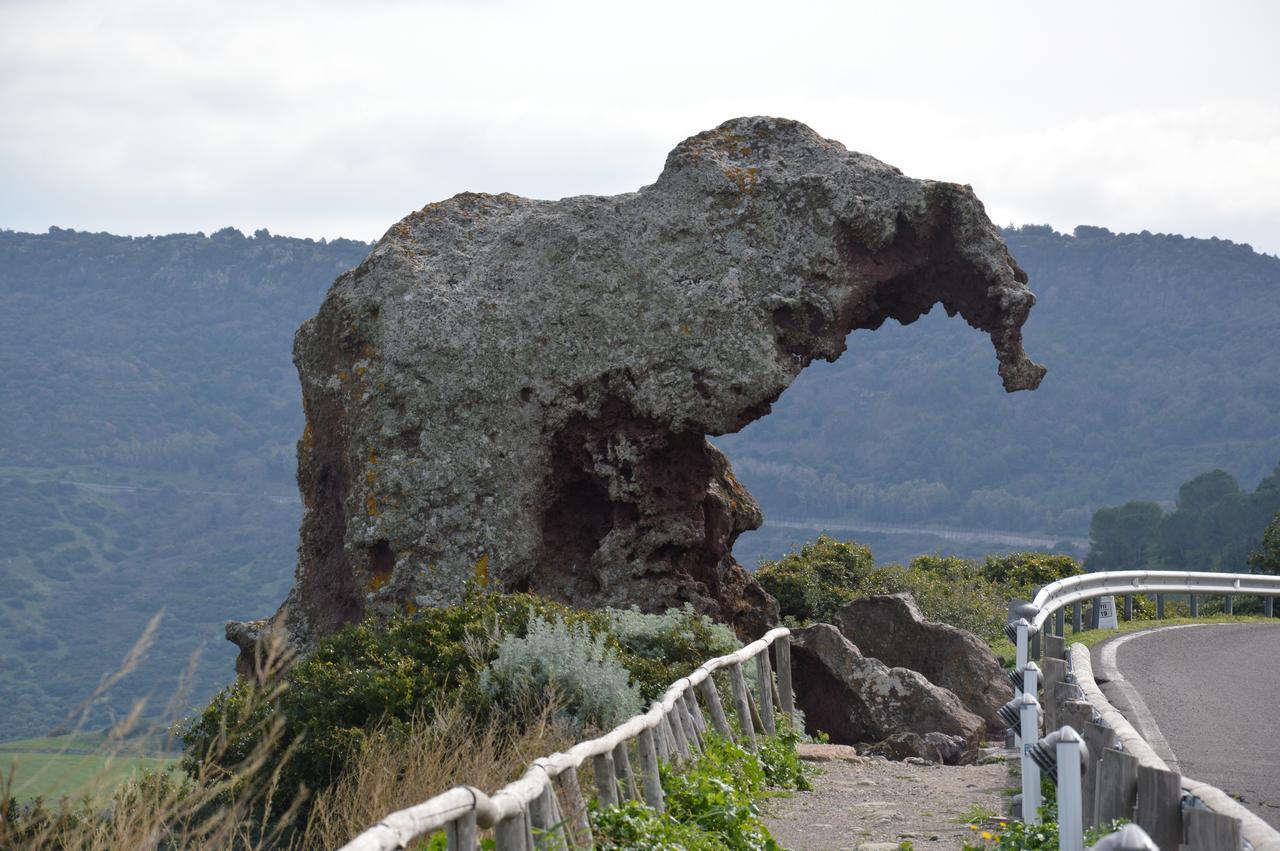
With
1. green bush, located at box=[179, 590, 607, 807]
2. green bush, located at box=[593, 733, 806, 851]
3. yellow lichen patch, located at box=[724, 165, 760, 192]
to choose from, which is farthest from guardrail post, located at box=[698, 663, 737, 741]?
yellow lichen patch, located at box=[724, 165, 760, 192]

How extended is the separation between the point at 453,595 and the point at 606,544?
1840 millimetres

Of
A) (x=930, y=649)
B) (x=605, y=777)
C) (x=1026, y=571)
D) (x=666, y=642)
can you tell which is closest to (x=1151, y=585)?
(x=1026, y=571)

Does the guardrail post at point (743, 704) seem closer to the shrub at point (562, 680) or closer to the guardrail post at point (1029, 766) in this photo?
the shrub at point (562, 680)

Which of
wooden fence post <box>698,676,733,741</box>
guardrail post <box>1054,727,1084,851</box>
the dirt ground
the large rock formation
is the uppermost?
the large rock formation

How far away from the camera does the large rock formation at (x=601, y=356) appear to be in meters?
16.0

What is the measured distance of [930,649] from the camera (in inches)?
709

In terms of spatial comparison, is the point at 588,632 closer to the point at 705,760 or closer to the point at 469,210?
the point at 705,760

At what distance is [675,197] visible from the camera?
17.0 m

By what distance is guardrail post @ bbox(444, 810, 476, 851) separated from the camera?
5801 mm

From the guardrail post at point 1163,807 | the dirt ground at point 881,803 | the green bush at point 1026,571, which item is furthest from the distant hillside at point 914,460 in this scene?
the guardrail post at point 1163,807

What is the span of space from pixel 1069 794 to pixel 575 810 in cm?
242

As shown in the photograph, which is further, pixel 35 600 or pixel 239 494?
pixel 239 494

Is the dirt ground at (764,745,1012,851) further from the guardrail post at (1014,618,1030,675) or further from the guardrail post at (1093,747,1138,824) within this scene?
the guardrail post at (1093,747,1138,824)

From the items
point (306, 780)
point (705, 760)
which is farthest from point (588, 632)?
point (306, 780)
